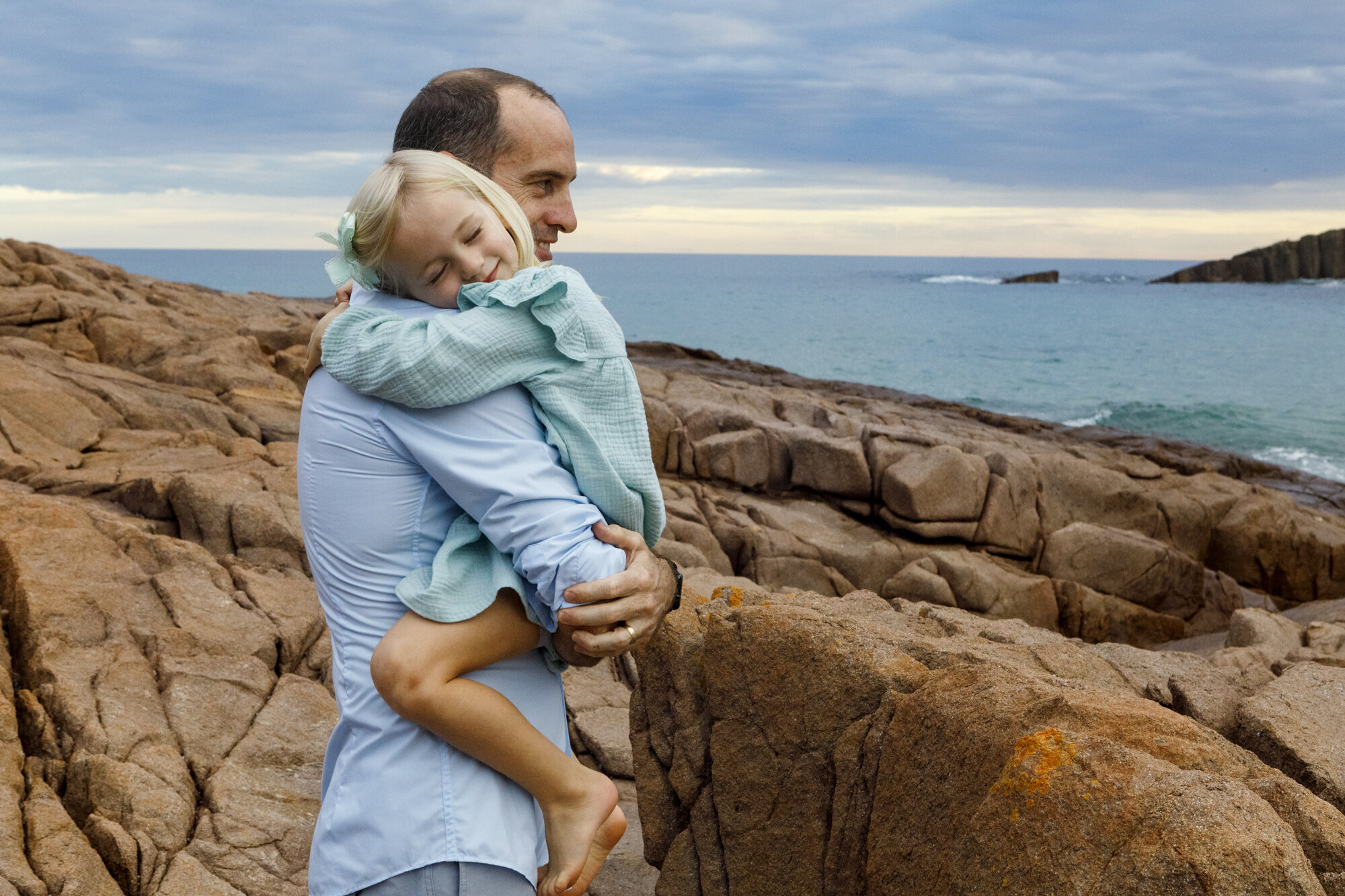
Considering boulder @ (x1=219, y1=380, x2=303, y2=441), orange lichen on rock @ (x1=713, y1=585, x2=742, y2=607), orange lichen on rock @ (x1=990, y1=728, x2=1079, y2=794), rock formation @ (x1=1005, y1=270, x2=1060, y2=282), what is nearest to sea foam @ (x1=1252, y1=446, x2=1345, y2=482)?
boulder @ (x1=219, y1=380, x2=303, y2=441)

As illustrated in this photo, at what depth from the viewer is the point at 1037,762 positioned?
2.19 m

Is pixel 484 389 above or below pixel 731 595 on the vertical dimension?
above

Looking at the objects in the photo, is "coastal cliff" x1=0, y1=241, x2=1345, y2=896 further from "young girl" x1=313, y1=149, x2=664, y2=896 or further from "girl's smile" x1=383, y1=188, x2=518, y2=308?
"girl's smile" x1=383, y1=188, x2=518, y2=308

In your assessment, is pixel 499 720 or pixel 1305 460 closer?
pixel 499 720

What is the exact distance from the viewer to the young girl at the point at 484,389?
176cm

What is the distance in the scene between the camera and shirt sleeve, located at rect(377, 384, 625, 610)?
5.69 ft

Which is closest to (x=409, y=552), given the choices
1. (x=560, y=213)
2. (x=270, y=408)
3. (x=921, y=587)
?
(x=560, y=213)

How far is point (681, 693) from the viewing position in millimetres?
3543

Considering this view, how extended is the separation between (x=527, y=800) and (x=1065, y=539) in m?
11.1

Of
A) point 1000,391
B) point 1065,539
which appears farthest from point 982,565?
point 1000,391

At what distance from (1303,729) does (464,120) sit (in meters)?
3.21

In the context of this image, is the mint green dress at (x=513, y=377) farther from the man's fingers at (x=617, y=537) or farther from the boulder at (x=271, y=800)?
the boulder at (x=271, y=800)

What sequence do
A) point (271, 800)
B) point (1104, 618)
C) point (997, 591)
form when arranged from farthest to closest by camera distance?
point (1104, 618) → point (997, 591) → point (271, 800)

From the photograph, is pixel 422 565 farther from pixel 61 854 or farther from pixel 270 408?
pixel 270 408
